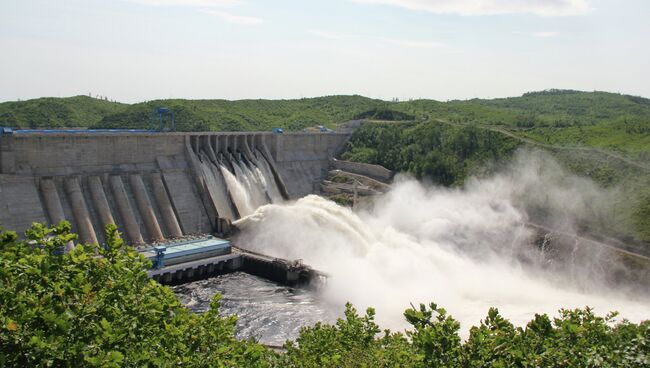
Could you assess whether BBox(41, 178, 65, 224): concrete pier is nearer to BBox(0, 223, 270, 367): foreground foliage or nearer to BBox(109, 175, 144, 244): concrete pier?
BBox(109, 175, 144, 244): concrete pier

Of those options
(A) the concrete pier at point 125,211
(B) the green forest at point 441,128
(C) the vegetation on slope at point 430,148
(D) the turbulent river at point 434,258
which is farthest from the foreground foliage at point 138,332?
(C) the vegetation on slope at point 430,148

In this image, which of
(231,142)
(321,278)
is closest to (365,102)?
(231,142)

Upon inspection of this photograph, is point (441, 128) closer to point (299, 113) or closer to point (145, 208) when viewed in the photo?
point (145, 208)

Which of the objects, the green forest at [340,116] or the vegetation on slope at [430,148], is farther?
the green forest at [340,116]

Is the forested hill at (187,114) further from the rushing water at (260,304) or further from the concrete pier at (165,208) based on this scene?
the rushing water at (260,304)

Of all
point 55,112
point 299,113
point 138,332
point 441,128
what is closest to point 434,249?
→ point 441,128

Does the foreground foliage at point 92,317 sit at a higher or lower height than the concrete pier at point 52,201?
higher

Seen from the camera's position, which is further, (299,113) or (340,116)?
(340,116)
